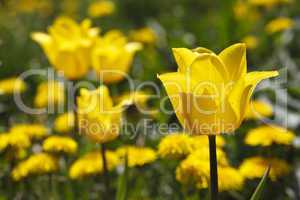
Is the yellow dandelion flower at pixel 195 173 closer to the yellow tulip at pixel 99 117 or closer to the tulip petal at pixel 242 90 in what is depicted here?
the yellow tulip at pixel 99 117

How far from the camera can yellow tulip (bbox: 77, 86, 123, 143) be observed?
134cm

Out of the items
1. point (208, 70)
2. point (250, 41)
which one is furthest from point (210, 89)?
point (250, 41)

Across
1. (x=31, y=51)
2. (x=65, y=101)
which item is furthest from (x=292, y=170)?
(x=31, y=51)

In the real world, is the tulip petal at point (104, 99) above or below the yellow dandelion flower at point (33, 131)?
above

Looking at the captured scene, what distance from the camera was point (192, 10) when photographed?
168 inches

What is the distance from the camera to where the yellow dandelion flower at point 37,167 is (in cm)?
153

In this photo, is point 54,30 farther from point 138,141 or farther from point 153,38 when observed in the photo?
point 153,38

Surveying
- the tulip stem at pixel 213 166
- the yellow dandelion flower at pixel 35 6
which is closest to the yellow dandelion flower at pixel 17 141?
the tulip stem at pixel 213 166

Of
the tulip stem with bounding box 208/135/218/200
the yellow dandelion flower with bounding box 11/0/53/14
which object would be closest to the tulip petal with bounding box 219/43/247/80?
the tulip stem with bounding box 208/135/218/200

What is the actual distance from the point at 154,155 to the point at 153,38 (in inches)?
65.7

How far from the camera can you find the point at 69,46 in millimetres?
1789

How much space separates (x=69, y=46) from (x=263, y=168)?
2.29 feet

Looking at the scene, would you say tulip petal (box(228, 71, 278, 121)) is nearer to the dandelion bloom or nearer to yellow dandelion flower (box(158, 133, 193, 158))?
yellow dandelion flower (box(158, 133, 193, 158))

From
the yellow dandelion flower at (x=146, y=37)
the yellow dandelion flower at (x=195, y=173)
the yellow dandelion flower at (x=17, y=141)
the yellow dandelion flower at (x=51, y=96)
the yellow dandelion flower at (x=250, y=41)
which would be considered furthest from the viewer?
the yellow dandelion flower at (x=146, y=37)
